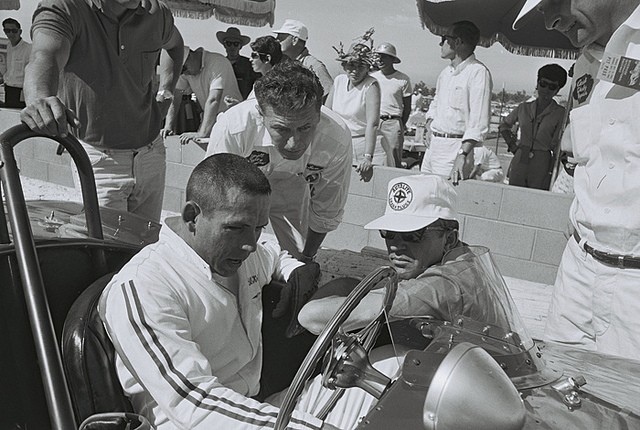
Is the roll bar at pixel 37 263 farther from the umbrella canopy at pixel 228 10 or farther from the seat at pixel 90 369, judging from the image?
the umbrella canopy at pixel 228 10

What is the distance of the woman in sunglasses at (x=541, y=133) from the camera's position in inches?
231

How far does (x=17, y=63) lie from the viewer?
912 centimetres

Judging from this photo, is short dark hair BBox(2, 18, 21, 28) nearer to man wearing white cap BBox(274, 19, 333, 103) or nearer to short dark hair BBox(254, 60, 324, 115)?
man wearing white cap BBox(274, 19, 333, 103)

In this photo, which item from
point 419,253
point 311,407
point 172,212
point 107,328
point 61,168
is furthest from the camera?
point 61,168

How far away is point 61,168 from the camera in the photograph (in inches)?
276

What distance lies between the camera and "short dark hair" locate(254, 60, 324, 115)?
278 cm

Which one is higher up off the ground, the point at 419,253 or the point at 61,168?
the point at 419,253

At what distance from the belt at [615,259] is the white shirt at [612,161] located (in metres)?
0.02

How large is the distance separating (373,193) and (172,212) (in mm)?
2068

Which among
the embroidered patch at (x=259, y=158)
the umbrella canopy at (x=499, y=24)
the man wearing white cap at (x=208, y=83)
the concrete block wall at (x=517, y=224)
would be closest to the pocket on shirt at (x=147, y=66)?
the embroidered patch at (x=259, y=158)

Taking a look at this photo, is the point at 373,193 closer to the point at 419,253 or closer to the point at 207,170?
the point at 419,253

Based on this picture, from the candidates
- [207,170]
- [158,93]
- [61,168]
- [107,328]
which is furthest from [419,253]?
[61,168]

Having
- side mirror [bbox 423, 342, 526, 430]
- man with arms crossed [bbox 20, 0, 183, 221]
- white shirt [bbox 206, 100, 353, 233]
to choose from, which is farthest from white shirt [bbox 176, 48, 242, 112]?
side mirror [bbox 423, 342, 526, 430]

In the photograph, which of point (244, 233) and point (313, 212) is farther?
point (313, 212)
